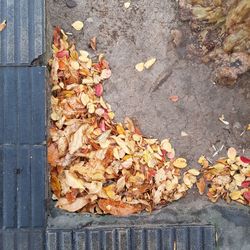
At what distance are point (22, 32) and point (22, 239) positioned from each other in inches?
49.4

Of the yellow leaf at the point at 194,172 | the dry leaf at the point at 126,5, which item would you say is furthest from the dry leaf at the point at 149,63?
the yellow leaf at the point at 194,172

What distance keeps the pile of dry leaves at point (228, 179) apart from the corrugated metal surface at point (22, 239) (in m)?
1.06

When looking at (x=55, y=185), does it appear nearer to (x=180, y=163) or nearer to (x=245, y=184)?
(x=180, y=163)

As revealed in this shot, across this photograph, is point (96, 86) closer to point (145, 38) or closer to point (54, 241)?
point (145, 38)

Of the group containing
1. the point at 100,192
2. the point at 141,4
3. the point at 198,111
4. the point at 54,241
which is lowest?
the point at 54,241

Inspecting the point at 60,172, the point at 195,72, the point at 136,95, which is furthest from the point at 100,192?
the point at 195,72

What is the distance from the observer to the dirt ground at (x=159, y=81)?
149 inches

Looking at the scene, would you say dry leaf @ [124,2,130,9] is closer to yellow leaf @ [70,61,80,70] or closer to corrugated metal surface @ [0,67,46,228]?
yellow leaf @ [70,61,80,70]

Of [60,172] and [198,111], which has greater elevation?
[198,111]

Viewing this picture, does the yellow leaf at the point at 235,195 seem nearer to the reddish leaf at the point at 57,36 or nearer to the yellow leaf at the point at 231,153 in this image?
the yellow leaf at the point at 231,153

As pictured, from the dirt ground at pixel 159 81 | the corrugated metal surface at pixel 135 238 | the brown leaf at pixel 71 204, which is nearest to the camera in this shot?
the corrugated metal surface at pixel 135 238

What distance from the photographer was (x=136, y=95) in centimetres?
381

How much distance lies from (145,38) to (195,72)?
401 millimetres

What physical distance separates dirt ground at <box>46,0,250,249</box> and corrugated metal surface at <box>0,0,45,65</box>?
20cm
